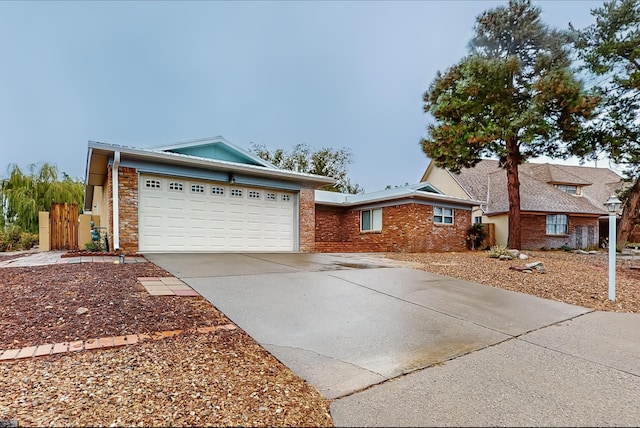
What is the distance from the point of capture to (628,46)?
1345 centimetres

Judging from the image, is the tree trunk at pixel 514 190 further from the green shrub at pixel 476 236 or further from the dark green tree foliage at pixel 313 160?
the dark green tree foliage at pixel 313 160

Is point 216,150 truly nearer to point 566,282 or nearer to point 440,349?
point 440,349

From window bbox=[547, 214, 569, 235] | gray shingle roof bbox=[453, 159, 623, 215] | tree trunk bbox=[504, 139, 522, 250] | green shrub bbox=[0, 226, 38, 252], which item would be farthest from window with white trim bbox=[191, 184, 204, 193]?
window bbox=[547, 214, 569, 235]

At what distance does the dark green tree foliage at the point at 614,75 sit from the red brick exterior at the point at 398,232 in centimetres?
662

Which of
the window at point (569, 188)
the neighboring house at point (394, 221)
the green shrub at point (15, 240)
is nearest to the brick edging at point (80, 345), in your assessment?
the neighboring house at point (394, 221)

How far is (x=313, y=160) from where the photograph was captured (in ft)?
97.1

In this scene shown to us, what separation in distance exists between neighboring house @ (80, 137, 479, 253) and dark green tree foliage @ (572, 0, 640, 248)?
26.2ft

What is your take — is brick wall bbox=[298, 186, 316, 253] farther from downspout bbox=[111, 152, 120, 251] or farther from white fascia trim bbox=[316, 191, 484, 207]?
downspout bbox=[111, 152, 120, 251]

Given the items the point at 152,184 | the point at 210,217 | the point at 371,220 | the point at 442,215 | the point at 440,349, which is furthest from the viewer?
the point at 371,220

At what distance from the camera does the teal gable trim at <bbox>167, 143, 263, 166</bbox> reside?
36.2 feet

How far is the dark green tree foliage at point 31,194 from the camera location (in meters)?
15.7

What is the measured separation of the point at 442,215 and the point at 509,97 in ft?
19.3

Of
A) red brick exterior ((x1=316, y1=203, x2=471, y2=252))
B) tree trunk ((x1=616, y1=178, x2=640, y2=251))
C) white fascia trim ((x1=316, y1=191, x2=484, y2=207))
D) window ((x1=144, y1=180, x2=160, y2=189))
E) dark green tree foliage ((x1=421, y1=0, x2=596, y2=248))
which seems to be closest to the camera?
window ((x1=144, y1=180, x2=160, y2=189))

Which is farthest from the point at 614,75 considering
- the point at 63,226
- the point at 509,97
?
the point at 63,226
